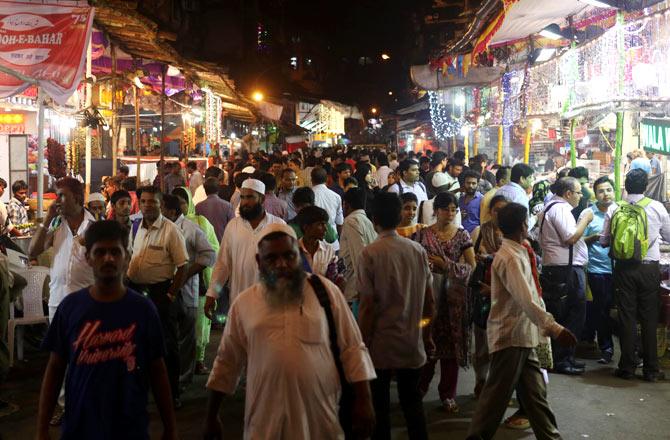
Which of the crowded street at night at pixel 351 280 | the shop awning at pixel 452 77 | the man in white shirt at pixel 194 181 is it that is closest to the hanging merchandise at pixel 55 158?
the crowded street at night at pixel 351 280

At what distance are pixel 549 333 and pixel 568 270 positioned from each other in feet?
10.3

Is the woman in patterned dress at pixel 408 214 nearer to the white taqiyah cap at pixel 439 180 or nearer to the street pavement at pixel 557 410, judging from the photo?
the street pavement at pixel 557 410

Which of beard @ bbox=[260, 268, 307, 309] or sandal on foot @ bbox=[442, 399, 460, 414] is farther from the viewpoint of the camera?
sandal on foot @ bbox=[442, 399, 460, 414]

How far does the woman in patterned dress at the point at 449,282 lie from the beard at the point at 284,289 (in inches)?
123

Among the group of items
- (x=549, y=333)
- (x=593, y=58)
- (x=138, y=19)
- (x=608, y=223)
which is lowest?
(x=549, y=333)

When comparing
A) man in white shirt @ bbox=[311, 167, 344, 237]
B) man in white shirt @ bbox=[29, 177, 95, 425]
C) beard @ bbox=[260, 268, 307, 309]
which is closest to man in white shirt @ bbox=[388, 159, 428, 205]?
man in white shirt @ bbox=[311, 167, 344, 237]

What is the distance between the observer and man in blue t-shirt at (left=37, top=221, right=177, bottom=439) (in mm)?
3562

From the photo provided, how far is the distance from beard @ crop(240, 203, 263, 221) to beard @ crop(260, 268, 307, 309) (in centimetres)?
287

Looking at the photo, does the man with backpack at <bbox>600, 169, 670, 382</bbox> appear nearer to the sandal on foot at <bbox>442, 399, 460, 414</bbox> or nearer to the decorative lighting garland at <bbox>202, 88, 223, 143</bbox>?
the sandal on foot at <bbox>442, 399, 460, 414</bbox>

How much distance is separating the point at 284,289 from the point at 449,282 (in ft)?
10.7

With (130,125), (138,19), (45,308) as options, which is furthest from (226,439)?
(130,125)

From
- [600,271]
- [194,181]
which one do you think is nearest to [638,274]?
[600,271]

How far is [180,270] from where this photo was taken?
6.48 m

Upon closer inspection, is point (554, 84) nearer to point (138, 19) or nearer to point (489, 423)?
point (138, 19)
